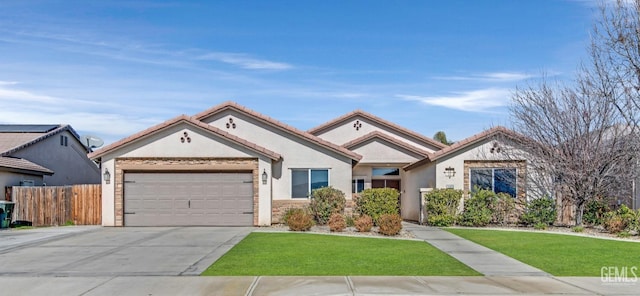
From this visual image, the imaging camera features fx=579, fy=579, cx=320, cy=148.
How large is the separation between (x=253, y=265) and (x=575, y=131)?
14.5 metres

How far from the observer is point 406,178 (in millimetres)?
29359

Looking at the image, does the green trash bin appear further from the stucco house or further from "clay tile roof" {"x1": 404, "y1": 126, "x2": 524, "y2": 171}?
"clay tile roof" {"x1": 404, "y1": 126, "x2": 524, "y2": 171}

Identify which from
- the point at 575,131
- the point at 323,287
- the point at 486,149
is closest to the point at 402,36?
the point at 486,149

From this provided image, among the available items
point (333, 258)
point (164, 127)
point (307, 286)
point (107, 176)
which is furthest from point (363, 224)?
point (107, 176)

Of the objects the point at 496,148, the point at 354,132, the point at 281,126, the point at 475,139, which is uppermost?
the point at 354,132

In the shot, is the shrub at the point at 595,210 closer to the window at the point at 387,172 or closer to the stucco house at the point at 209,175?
the stucco house at the point at 209,175

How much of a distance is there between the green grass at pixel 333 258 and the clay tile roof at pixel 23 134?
16.8 m

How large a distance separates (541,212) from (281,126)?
1067cm

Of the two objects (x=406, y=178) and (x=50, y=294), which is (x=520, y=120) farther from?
(x=50, y=294)

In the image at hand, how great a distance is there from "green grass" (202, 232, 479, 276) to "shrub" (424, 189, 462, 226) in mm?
5919

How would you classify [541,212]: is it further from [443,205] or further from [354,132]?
[354,132]

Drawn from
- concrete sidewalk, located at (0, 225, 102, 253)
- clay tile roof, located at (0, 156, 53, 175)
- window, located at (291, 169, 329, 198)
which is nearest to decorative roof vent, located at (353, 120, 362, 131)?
window, located at (291, 169, 329, 198)

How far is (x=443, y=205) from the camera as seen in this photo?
870 inches

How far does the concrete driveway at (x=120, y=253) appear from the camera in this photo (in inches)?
440
